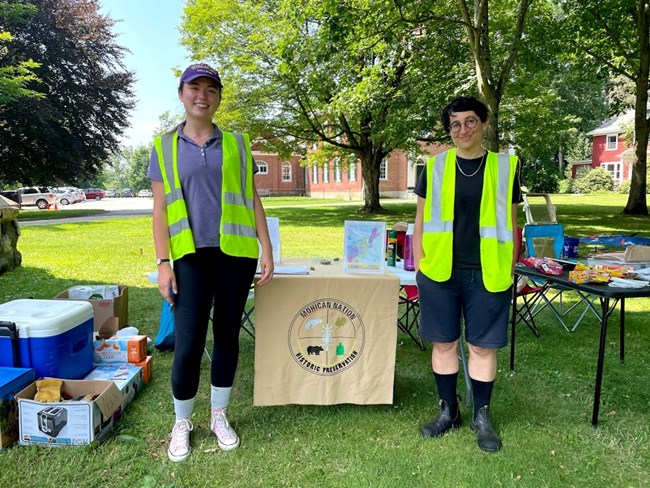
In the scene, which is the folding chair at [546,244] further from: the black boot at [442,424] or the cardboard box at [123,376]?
the cardboard box at [123,376]

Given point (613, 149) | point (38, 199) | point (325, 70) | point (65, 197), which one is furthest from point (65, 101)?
point (613, 149)

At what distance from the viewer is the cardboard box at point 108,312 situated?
362 centimetres

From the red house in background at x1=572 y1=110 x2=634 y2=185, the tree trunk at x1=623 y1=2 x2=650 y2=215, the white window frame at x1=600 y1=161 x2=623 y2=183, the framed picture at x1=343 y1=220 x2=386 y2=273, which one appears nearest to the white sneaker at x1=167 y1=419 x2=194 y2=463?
the framed picture at x1=343 y1=220 x2=386 y2=273

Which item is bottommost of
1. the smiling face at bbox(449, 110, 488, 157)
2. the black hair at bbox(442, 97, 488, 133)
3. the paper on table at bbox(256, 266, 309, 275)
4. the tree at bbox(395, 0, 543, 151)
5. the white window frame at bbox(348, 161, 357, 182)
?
the paper on table at bbox(256, 266, 309, 275)

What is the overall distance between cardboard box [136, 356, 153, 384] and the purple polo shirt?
152 cm

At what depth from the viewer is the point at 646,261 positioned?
3639 millimetres

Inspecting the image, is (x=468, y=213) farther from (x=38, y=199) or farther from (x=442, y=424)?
(x=38, y=199)

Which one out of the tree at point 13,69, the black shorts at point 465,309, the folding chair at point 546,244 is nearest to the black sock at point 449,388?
the black shorts at point 465,309

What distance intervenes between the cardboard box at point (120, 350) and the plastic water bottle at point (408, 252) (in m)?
1.99

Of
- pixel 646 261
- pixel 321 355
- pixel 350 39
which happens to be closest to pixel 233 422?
pixel 321 355

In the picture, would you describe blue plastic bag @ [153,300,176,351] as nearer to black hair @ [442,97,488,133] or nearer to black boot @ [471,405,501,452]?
black boot @ [471,405,501,452]

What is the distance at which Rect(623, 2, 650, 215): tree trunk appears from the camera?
13531mm

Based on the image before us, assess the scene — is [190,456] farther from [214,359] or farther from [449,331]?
[449,331]

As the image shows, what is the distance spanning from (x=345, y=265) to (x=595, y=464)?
173cm
